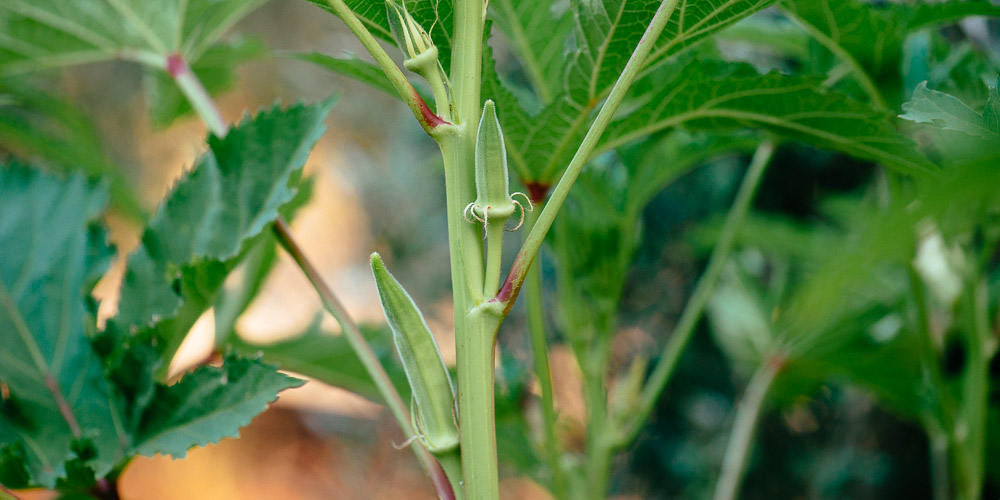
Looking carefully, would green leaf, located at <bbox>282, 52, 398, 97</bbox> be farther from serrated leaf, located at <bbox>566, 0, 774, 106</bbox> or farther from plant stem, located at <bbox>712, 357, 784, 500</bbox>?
plant stem, located at <bbox>712, 357, 784, 500</bbox>

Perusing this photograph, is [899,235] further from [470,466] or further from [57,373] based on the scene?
[57,373]

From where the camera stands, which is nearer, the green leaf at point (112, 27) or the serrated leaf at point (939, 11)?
the serrated leaf at point (939, 11)

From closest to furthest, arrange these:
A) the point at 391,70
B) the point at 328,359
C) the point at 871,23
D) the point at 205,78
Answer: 1. the point at 391,70
2. the point at 871,23
3. the point at 328,359
4. the point at 205,78

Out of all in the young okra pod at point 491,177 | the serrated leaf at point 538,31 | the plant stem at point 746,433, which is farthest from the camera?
the plant stem at point 746,433

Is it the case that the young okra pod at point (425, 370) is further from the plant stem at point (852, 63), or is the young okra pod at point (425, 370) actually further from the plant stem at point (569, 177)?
the plant stem at point (852, 63)

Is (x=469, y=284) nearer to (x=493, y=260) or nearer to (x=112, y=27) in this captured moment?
(x=493, y=260)

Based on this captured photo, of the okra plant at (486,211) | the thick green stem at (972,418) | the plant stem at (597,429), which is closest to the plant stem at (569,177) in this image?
the okra plant at (486,211)

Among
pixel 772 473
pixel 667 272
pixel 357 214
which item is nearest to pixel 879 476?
pixel 772 473

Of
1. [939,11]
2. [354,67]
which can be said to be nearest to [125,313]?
[354,67]
